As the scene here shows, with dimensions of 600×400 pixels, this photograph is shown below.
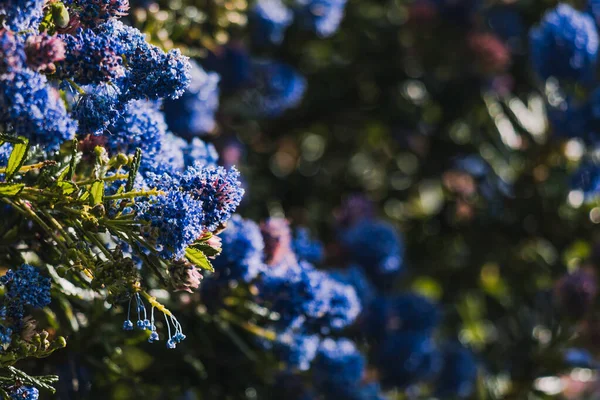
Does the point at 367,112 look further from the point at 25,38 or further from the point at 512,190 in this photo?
the point at 25,38

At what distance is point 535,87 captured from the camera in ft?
11.6

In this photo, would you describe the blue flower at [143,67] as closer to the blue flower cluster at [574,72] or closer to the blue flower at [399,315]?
the blue flower at [399,315]

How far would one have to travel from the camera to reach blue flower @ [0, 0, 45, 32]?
1153mm

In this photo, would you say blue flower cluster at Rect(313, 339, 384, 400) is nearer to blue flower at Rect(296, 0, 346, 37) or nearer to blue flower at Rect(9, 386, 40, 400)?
blue flower at Rect(9, 386, 40, 400)

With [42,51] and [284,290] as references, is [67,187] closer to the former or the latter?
[42,51]

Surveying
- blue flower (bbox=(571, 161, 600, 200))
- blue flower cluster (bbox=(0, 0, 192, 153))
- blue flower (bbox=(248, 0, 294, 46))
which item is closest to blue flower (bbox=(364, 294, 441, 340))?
blue flower (bbox=(571, 161, 600, 200))

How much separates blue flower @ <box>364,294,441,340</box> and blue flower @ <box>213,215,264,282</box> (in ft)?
2.67

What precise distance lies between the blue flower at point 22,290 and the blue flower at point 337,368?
0.95m

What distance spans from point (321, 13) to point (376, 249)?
914mm

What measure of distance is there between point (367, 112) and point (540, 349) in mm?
1203

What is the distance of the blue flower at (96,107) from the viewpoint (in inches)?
51.1

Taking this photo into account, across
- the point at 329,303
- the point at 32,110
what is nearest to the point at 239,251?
the point at 329,303

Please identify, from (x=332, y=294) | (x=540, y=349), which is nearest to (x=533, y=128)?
(x=540, y=349)

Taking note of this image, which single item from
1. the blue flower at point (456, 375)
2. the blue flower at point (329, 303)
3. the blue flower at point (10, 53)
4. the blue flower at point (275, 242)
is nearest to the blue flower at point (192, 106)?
the blue flower at point (275, 242)
